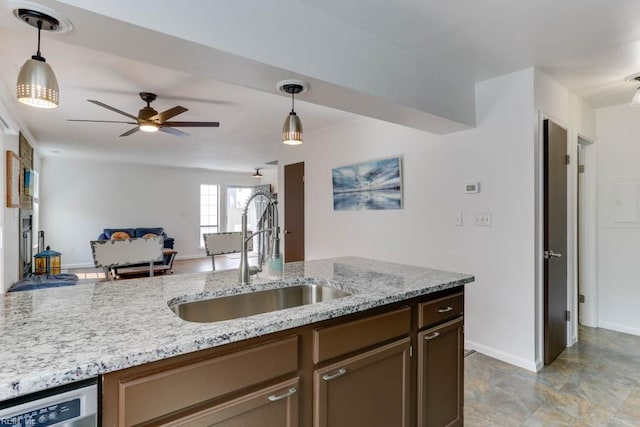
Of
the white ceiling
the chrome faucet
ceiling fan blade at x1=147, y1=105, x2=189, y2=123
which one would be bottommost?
the chrome faucet

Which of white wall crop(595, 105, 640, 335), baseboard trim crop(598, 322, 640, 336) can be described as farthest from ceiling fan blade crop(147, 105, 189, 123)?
baseboard trim crop(598, 322, 640, 336)

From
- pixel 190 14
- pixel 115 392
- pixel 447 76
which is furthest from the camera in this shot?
pixel 447 76

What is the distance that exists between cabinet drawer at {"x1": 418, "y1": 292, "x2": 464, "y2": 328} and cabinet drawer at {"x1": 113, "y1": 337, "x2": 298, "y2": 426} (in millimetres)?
733

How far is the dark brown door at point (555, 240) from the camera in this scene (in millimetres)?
2742

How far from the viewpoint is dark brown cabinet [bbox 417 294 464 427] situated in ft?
5.44

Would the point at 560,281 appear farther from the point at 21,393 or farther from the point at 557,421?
the point at 21,393

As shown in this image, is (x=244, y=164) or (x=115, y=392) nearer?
(x=115, y=392)

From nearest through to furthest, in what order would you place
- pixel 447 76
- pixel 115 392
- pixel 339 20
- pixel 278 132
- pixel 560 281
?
pixel 115 392
pixel 339 20
pixel 447 76
pixel 560 281
pixel 278 132

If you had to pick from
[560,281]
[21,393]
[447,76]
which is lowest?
[560,281]

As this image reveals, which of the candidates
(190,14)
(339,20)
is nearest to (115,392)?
(190,14)

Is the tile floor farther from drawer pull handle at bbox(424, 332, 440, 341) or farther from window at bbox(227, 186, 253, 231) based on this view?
window at bbox(227, 186, 253, 231)

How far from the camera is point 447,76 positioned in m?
2.73

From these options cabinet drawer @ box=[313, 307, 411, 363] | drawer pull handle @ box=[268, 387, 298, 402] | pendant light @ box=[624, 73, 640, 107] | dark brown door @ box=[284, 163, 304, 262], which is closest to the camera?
drawer pull handle @ box=[268, 387, 298, 402]

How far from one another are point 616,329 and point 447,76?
10.4 feet
